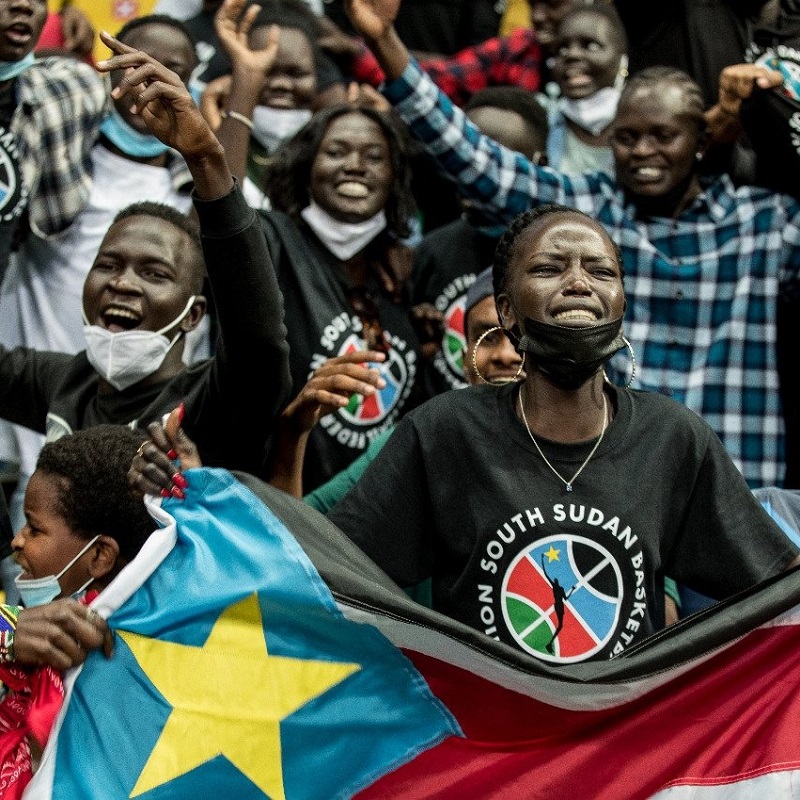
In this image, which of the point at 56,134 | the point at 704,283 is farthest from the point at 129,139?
the point at 704,283

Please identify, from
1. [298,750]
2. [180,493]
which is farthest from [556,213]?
[298,750]

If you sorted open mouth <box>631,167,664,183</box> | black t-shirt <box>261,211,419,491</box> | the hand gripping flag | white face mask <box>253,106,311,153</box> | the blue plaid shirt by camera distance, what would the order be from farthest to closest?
white face mask <box>253,106,311,153</box> < open mouth <box>631,167,664,183</box> < the blue plaid shirt < black t-shirt <box>261,211,419,491</box> < the hand gripping flag

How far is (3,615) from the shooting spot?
3.20 metres

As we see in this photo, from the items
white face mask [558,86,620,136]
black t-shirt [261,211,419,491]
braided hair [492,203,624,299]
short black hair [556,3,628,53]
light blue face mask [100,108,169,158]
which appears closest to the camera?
braided hair [492,203,624,299]

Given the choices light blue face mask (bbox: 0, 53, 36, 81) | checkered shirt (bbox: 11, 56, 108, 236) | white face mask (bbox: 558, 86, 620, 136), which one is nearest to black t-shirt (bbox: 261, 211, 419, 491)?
checkered shirt (bbox: 11, 56, 108, 236)

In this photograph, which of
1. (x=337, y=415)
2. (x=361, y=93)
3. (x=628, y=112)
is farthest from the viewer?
(x=361, y=93)

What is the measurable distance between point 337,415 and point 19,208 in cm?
124

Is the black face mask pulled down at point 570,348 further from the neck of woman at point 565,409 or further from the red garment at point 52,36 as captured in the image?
the red garment at point 52,36

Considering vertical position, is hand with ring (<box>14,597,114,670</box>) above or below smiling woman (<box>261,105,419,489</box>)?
below

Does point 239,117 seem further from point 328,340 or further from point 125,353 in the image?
point 125,353

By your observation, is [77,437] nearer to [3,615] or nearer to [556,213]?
[3,615]

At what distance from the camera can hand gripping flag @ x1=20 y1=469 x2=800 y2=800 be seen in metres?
3.02

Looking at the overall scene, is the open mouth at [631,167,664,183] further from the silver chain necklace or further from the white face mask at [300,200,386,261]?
the silver chain necklace

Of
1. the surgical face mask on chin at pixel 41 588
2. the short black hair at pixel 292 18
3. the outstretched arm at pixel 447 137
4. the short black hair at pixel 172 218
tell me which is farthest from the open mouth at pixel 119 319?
the short black hair at pixel 292 18
